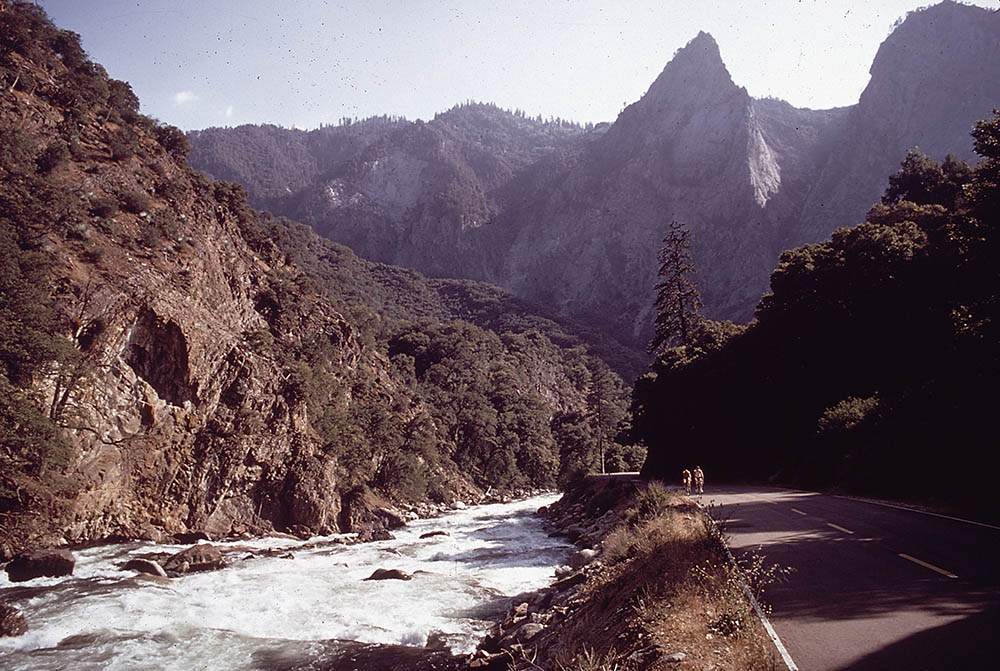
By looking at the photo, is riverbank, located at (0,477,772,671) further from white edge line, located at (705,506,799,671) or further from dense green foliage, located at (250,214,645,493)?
dense green foliage, located at (250,214,645,493)

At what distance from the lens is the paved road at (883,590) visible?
5.91 meters

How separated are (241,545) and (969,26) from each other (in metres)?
193

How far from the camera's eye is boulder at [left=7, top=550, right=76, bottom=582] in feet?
59.5

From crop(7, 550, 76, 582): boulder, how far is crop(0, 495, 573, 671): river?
0.36 meters

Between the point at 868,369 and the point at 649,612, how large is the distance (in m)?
29.0

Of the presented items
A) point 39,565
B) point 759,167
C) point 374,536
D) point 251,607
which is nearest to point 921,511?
point 251,607

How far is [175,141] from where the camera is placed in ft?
149

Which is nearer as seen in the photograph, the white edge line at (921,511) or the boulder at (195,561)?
the white edge line at (921,511)

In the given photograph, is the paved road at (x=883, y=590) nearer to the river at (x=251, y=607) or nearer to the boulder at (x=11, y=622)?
the river at (x=251, y=607)

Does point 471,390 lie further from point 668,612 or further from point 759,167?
point 759,167

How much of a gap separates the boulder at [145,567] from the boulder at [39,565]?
5.74 ft

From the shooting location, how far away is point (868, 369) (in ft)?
99.1

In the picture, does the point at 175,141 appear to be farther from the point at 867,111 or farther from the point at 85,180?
the point at 867,111

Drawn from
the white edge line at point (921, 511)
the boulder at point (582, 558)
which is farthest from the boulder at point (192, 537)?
the white edge line at point (921, 511)
